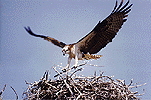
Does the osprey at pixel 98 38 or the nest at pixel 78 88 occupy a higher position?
the osprey at pixel 98 38

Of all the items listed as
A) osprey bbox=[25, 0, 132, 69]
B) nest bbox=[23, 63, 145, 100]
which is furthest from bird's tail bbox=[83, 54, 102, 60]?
nest bbox=[23, 63, 145, 100]

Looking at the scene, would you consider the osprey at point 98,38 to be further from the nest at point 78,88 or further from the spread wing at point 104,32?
the nest at point 78,88

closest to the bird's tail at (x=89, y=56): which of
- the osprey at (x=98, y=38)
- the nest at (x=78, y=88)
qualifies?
the osprey at (x=98, y=38)

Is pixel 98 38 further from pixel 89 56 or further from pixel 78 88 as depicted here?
pixel 78 88

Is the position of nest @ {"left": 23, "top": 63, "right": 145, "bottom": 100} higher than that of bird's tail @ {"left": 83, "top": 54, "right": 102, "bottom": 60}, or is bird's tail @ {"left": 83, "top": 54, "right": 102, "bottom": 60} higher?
bird's tail @ {"left": 83, "top": 54, "right": 102, "bottom": 60}

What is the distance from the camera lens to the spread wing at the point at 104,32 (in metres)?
3.97

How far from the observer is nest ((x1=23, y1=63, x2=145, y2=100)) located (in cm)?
292

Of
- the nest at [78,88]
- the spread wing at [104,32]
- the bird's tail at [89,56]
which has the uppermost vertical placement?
the spread wing at [104,32]

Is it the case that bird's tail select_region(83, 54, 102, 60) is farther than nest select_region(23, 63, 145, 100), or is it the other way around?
bird's tail select_region(83, 54, 102, 60)

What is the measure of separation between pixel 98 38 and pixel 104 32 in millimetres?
144

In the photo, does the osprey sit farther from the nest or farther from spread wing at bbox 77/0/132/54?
the nest

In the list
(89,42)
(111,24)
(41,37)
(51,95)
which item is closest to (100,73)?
(51,95)

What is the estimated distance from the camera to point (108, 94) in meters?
2.97

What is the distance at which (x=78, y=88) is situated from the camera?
3008 millimetres
